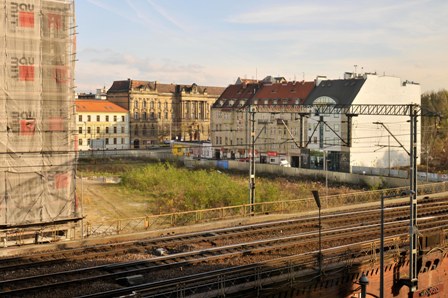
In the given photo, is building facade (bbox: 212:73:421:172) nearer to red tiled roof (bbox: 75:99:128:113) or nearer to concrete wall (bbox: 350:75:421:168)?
concrete wall (bbox: 350:75:421:168)

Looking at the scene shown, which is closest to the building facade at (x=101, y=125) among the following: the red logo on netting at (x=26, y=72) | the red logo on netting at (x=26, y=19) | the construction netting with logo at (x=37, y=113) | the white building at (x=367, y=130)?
the white building at (x=367, y=130)

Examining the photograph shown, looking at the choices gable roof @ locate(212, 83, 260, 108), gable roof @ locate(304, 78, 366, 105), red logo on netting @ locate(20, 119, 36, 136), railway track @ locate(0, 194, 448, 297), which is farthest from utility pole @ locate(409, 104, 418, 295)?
gable roof @ locate(212, 83, 260, 108)

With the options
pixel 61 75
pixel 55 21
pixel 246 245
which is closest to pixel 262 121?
pixel 61 75

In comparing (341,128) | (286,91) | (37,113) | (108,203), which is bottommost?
(108,203)

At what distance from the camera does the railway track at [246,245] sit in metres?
15.7

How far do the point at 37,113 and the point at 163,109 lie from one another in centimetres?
7691

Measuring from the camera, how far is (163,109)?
4003 inches

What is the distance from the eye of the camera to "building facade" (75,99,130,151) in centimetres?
8562

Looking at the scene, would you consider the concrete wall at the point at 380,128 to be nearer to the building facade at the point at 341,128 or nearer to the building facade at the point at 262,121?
the building facade at the point at 341,128

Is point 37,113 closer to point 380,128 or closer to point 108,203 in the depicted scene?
point 108,203

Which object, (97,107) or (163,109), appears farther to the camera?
(163,109)

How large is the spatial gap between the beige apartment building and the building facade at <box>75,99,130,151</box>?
2354 millimetres

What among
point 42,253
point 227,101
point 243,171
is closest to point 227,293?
point 42,253

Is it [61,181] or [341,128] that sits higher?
[341,128]
